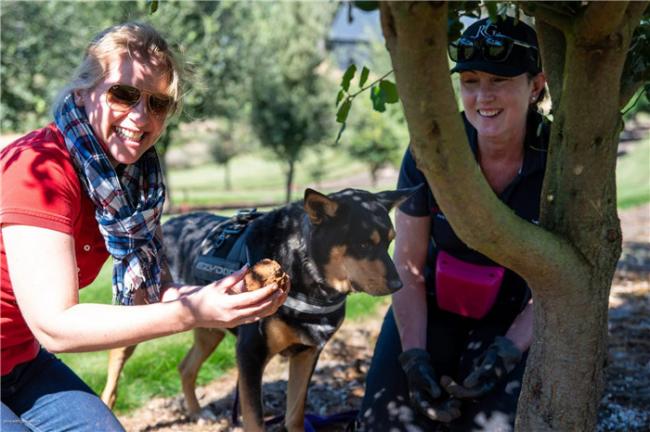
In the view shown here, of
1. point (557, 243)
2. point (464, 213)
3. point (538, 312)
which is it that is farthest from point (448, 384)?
point (464, 213)

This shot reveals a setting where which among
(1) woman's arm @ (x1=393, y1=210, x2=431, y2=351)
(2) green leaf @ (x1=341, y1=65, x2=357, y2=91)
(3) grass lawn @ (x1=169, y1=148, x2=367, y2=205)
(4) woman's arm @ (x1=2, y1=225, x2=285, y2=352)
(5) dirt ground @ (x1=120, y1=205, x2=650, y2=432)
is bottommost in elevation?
(3) grass lawn @ (x1=169, y1=148, x2=367, y2=205)

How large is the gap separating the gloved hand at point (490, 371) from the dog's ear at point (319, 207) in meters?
1.16

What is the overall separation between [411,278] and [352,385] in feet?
5.33

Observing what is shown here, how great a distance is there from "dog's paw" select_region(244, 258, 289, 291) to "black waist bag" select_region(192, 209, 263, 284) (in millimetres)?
1297

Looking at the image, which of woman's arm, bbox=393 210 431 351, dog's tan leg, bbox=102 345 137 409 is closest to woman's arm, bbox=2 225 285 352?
woman's arm, bbox=393 210 431 351

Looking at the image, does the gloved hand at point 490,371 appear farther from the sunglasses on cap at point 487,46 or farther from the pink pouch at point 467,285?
the sunglasses on cap at point 487,46

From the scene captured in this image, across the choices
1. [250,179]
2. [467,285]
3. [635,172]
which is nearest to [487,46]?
[467,285]

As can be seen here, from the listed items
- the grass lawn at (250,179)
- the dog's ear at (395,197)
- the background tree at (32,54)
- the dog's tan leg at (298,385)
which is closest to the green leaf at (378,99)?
the dog's ear at (395,197)

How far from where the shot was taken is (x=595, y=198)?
2.82 metres

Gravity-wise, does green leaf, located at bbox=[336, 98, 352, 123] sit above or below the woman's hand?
above

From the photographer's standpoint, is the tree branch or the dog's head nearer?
the tree branch

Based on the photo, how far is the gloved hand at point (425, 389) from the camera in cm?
392

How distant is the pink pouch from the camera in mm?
4148

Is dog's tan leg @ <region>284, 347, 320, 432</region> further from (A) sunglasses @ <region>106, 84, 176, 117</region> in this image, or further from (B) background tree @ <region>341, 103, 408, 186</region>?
(B) background tree @ <region>341, 103, 408, 186</region>
